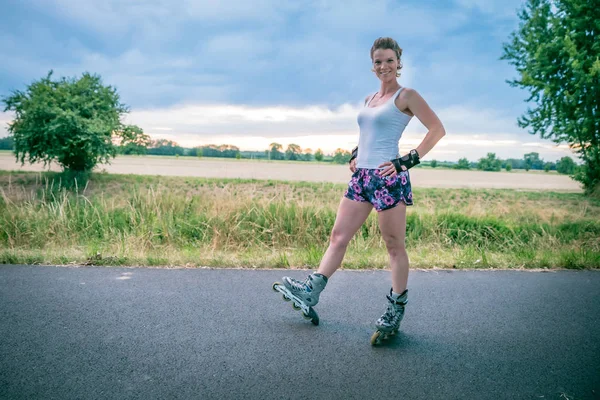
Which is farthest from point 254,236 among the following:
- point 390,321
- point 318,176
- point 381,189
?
point 318,176

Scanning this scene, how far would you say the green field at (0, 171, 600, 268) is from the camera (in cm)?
551

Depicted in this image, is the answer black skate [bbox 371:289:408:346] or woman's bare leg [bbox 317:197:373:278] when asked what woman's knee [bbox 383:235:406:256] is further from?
black skate [bbox 371:289:408:346]

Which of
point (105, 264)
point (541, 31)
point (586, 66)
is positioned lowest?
point (105, 264)

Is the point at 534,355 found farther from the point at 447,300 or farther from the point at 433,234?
the point at 433,234

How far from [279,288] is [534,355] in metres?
1.95

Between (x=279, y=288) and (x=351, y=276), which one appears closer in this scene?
(x=279, y=288)

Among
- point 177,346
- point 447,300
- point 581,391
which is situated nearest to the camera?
point 581,391

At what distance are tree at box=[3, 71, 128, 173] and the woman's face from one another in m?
19.9

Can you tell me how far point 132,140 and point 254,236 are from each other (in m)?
17.0

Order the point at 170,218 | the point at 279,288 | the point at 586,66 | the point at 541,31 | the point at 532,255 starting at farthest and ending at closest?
1. the point at 541,31
2. the point at 586,66
3. the point at 170,218
4. the point at 532,255
5. the point at 279,288

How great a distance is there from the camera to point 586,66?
16.0 meters

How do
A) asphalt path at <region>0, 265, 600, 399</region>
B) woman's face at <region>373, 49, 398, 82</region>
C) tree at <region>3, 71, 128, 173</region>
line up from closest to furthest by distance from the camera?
asphalt path at <region>0, 265, 600, 399</region> < woman's face at <region>373, 49, 398, 82</region> < tree at <region>3, 71, 128, 173</region>

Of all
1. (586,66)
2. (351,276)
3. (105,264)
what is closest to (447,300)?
(351,276)

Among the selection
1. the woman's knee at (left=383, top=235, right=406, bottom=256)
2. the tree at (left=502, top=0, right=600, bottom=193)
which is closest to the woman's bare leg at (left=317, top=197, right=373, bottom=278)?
the woman's knee at (left=383, top=235, right=406, bottom=256)
